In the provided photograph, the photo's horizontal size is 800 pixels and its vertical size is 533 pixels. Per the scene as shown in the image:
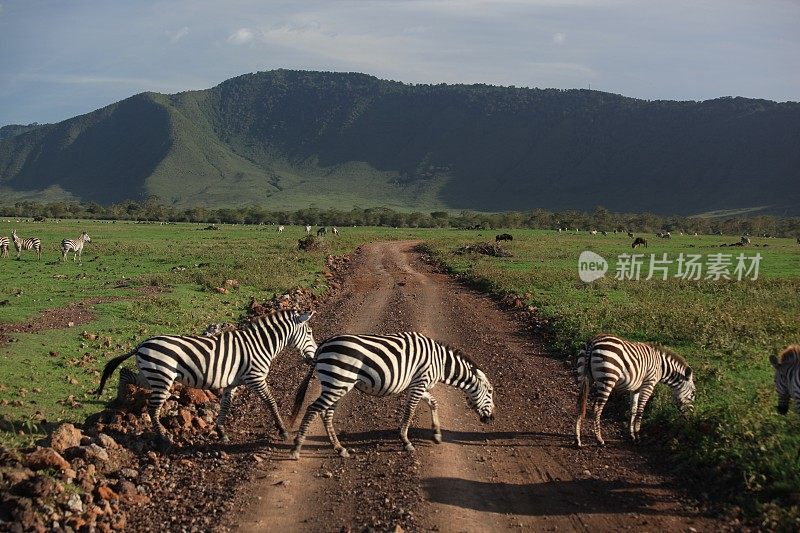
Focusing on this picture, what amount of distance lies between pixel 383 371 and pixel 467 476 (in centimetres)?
180

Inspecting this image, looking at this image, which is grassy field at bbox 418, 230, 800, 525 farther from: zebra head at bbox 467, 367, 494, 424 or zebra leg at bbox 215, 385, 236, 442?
zebra leg at bbox 215, 385, 236, 442

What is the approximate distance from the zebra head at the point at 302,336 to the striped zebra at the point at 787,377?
6.96m

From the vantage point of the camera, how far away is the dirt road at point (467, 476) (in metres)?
7.81

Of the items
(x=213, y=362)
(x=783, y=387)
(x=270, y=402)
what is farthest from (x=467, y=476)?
(x=783, y=387)

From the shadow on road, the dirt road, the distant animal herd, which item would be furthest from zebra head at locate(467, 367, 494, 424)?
the shadow on road

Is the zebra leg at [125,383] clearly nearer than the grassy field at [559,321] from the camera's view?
No

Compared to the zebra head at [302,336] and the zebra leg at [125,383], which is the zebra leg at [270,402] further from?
the zebra leg at [125,383]

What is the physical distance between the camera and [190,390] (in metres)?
11.6

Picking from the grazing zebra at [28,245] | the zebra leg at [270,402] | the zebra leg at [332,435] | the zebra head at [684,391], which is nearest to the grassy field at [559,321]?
the zebra head at [684,391]

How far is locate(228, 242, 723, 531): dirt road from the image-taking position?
25.6 feet

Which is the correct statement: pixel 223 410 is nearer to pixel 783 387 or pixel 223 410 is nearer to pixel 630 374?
pixel 630 374

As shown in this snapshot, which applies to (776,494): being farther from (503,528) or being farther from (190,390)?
(190,390)

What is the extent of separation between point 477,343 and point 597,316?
3.74 metres

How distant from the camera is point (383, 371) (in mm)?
9586
